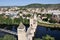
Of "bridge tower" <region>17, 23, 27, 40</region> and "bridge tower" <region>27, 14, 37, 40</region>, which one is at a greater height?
"bridge tower" <region>17, 23, 27, 40</region>

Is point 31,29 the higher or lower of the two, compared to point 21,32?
lower

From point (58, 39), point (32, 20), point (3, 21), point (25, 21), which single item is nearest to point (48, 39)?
point (58, 39)

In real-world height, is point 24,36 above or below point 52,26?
above

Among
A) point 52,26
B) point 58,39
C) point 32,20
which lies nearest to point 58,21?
point 52,26

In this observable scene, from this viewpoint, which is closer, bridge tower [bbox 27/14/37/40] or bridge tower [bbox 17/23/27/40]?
bridge tower [bbox 17/23/27/40]

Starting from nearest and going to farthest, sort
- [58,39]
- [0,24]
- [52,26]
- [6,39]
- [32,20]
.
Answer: [6,39]
[58,39]
[32,20]
[52,26]
[0,24]

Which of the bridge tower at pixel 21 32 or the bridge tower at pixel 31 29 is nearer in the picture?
the bridge tower at pixel 21 32

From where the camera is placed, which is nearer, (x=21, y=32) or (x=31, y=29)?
(x=21, y=32)

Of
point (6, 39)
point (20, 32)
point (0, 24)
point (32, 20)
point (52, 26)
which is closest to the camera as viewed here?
point (20, 32)

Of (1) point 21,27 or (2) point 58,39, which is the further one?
(2) point 58,39

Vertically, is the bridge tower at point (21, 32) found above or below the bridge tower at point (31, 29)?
above

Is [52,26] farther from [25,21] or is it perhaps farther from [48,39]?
[48,39]
